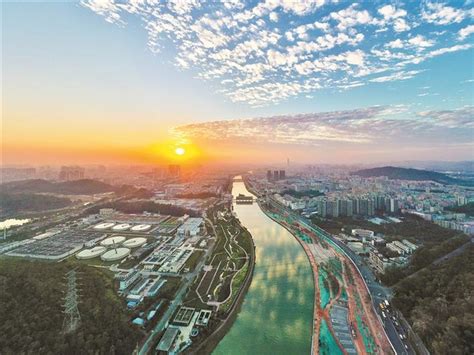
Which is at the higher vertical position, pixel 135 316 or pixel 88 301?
pixel 88 301

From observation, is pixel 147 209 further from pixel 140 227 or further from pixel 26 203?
pixel 26 203

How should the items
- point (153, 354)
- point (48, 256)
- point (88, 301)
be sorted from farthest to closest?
point (48, 256), point (88, 301), point (153, 354)

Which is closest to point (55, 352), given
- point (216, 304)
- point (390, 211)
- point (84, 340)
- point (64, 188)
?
point (84, 340)

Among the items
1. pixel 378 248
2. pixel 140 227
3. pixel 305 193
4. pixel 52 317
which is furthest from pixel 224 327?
pixel 305 193

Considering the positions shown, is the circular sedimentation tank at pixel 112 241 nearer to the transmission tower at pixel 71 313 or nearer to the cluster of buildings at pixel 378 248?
the transmission tower at pixel 71 313

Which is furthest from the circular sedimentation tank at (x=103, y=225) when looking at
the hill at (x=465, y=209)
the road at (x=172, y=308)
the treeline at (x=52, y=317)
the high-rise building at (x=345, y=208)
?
the hill at (x=465, y=209)

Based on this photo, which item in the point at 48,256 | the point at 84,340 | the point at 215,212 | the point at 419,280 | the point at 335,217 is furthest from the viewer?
the point at 215,212

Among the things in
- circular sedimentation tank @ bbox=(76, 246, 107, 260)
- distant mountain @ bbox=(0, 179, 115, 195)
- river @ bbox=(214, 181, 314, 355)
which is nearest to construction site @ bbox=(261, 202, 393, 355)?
river @ bbox=(214, 181, 314, 355)

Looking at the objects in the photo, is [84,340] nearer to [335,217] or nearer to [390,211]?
[335,217]

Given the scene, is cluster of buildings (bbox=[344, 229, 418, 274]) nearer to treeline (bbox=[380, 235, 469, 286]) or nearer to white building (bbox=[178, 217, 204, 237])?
treeline (bbox=[380, 235, 469, 286])
